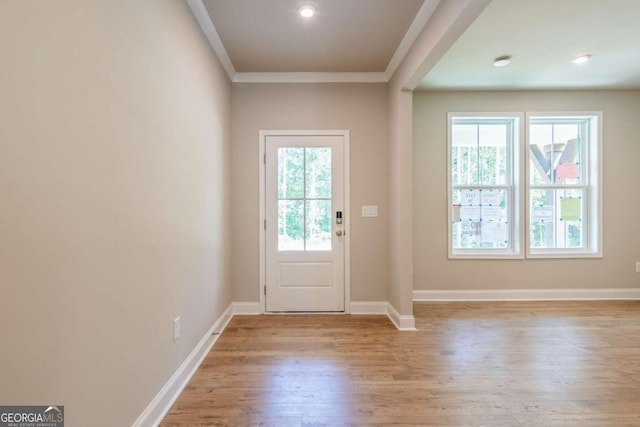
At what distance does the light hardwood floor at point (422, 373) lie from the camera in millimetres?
1688

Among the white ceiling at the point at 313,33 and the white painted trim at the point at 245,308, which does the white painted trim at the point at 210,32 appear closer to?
the white ceiling at the point at 313,33

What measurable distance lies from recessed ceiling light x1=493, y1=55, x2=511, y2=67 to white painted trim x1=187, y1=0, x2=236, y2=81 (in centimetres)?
268

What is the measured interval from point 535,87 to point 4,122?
473cm

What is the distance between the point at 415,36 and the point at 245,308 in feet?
10.3

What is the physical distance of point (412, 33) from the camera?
8.04 ft

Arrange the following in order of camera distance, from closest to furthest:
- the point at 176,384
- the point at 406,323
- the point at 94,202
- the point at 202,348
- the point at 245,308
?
1. the point at 94,202
2. the point at 176,384
3. the point at 202,348
4. the point at 406,323
5. the point at 245,308

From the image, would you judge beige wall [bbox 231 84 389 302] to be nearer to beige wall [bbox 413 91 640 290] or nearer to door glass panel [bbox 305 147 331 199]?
door glass panel [bbox 305 147 331 199]

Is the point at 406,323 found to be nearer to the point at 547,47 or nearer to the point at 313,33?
the point at 313,33

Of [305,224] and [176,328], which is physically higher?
[305,224]

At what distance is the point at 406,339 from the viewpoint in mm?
2650

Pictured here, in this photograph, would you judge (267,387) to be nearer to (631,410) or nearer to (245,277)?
(245,277)

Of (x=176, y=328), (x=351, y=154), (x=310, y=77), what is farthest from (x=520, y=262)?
(x=176, y=328)

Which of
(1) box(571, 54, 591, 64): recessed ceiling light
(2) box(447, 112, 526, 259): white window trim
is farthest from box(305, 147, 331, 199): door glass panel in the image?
(1) box(571, 54, 591, 64): recessed ceiling light

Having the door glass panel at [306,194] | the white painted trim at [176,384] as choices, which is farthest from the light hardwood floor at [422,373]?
the door glass panel at [306,194]
